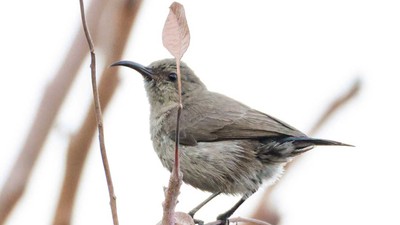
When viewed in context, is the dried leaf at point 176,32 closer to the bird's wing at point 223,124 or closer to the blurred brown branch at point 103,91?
the blurred brown branch at point 103,91

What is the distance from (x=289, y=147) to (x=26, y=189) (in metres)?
2.30

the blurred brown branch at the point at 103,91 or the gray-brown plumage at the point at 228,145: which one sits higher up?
the blurred brown branch at the point at 103,91

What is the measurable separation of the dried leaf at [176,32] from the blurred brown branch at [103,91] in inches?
29.2

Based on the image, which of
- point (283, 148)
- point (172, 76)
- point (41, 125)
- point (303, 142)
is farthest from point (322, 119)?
point (172, 76)

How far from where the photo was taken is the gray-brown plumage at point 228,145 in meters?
4.61

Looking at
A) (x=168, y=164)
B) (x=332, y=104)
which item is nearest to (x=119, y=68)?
(x=332, y=104)

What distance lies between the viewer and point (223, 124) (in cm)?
493

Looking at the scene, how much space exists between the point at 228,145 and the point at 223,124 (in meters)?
0.24

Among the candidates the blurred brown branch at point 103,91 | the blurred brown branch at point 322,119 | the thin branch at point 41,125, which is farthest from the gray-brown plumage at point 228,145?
the thin branch at point 41,125

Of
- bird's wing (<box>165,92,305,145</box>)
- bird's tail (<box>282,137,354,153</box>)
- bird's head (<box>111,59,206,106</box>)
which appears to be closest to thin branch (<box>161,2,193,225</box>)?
bird's tail (<box>282,137,354,153</box>)

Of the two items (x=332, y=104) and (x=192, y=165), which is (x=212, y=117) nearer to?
(x=192, y=165)

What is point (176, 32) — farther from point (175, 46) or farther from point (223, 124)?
point (223, 124)

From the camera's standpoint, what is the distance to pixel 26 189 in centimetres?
263

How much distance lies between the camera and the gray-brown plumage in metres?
4.61
